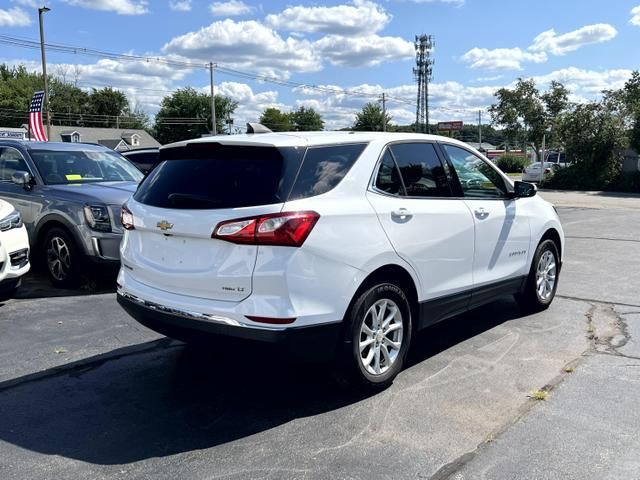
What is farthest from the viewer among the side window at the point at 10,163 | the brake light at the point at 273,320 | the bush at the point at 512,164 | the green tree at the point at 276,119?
the green tree at the point at 276,119

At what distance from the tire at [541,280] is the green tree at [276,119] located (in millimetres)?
92246

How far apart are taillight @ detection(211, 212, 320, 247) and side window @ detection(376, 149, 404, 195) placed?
0.86m

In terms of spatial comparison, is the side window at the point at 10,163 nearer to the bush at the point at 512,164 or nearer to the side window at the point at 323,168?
the side window at the point at 323,168

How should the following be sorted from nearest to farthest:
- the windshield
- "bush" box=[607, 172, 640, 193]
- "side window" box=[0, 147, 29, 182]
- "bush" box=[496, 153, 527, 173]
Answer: the windshield, "side window" box=[0, 147, 29, 182], "bush" box=[607, 172, 640, 193], "bush" box=[496, 153, 527, 173]

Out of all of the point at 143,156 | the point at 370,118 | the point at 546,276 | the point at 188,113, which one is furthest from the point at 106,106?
the point at 546,276

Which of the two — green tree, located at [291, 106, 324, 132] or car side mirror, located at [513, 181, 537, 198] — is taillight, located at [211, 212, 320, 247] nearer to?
car side mirror, located at [513, 181, 537, 198]

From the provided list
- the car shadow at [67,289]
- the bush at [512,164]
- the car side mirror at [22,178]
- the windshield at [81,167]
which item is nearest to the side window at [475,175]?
the car shadow at [67,289]

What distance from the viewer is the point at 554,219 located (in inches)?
244

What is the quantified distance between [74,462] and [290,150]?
2163 millimetres

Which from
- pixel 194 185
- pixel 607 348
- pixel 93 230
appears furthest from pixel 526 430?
pixel 93 230

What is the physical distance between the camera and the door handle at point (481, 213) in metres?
4.93

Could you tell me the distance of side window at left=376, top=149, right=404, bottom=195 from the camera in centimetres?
410

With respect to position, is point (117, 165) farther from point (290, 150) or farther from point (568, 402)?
point (568, 402)

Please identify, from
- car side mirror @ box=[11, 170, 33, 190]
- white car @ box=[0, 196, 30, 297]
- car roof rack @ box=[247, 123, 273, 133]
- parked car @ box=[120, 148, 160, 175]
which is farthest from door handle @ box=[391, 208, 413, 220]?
parked car @ box=[120, 148, 160, 175]
